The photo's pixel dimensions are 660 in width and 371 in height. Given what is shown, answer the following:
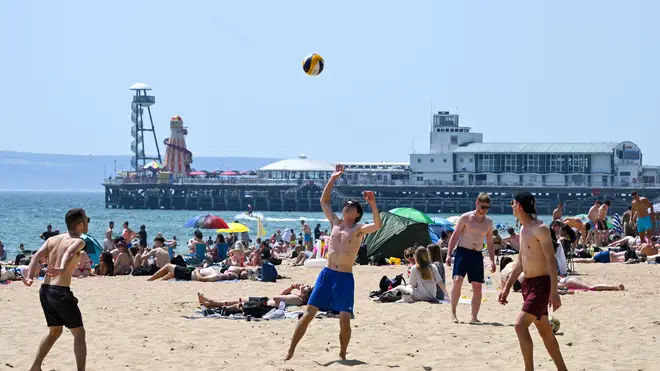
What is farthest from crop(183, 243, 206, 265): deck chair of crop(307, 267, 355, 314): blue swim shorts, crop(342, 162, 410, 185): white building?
crop(342, 162, 410, 185): white building

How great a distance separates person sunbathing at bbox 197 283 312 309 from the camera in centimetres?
1188

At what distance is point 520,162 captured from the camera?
97750 mm

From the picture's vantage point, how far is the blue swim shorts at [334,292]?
28.3 ft

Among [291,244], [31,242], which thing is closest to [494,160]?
[31,242]

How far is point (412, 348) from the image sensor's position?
374 inches

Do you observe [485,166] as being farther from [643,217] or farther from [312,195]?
[643,217]

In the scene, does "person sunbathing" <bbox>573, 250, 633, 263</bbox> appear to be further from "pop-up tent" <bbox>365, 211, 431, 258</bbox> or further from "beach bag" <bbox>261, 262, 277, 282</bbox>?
"beach bag" <bbox>261, 262, 277, 282</bbox>

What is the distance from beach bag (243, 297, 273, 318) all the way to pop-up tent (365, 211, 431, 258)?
10.5m

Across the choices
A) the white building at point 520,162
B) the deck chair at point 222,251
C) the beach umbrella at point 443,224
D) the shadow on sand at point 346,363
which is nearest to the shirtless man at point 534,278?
the shadow on sand at point 346,363

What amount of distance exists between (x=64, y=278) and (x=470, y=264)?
4383mm

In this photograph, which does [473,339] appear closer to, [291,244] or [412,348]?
[412,348]

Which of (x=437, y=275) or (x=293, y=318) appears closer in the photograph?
(x=293, y=318)

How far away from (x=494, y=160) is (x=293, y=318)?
3449 inches

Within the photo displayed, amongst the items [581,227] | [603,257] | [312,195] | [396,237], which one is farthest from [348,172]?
[603,257]
